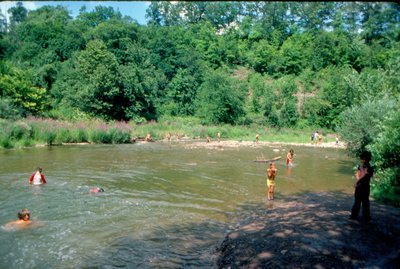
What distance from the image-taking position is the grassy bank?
31297mm

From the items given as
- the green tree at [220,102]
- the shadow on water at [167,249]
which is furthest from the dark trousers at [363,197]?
the green tree at [220,102]

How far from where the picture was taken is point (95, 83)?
45.3 m

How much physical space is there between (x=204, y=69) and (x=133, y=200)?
184 feet

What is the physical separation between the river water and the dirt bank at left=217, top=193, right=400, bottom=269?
97 centimetres

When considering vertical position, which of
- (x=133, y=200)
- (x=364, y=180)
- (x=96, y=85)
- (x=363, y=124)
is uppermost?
(x=96, y=85)

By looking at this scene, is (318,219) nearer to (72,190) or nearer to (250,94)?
(72,190)

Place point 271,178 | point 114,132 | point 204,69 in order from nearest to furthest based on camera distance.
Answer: point 271,178 < point 114,132 < point 204,69

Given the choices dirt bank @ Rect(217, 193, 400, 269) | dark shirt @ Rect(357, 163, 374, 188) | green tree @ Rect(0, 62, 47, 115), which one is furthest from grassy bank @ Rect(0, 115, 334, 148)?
dark shirt @ Rect(357, 163, 374, 188)

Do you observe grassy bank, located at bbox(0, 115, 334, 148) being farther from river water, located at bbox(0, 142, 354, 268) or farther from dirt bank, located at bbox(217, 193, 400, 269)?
dirt bank, located at bbox(217, 193, 400, 269)

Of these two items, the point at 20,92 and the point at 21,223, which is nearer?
the point at 21,223

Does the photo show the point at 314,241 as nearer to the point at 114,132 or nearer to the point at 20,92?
the point at 114,132

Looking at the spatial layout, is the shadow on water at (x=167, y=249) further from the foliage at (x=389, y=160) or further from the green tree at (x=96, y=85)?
the green tree at (x=96, y=85)

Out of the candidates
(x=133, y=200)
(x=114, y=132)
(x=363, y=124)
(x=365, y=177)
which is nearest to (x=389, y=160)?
(x=363, y=124)

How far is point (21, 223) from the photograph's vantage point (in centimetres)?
1247
